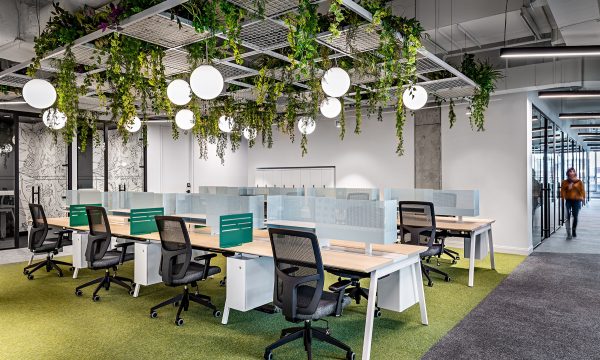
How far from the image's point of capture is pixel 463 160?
8773 millimetres

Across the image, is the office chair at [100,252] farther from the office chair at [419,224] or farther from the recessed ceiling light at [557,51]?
the recessed ceiling light at [557,51]

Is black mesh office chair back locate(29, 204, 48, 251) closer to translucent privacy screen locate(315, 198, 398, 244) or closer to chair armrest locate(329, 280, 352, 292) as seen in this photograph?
translucent privacy screen locate(315, 198, 398, 244)

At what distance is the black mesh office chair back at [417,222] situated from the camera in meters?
5.41

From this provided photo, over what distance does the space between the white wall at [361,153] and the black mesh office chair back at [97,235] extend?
652 centimetres

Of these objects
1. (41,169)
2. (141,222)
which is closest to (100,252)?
(141,222)

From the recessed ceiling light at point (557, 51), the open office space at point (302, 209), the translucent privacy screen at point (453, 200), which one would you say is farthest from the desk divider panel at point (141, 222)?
the recessed ceiling light at point (557, 51)

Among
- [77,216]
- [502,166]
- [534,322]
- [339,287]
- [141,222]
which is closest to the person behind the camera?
[339,287]

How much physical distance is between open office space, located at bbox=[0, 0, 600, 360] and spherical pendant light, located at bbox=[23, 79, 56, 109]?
0.02m

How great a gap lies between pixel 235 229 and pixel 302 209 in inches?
30.2

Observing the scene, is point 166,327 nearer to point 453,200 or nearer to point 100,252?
point 100,252

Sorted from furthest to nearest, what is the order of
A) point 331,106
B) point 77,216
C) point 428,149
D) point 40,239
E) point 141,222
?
point 428,149, point 77,216, point 40,239, point 331,106, point 141,222

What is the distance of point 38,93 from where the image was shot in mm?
4477

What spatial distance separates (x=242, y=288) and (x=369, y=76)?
142 inches

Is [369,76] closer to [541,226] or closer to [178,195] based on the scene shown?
[178,195]
